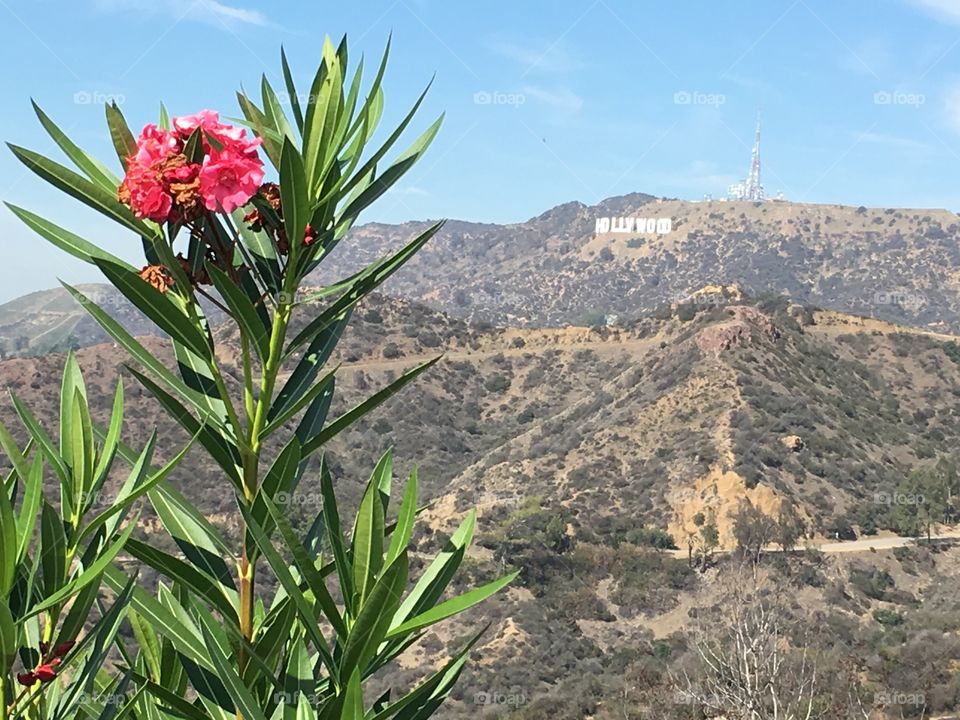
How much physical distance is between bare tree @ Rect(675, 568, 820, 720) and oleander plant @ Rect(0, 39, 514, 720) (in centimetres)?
1033

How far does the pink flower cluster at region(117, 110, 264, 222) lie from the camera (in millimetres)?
1575

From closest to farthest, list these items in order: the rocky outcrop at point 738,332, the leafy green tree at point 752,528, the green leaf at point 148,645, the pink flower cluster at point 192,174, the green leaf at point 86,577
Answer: the green leaf at point 86,577
the pink flower cluster at point 192,174
the green leaf at point 148,645
the leafy green tree at point 752,528
the rocky outcrop at point 738,332

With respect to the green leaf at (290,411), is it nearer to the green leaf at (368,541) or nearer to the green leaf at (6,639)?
the green leaf at (368,541)

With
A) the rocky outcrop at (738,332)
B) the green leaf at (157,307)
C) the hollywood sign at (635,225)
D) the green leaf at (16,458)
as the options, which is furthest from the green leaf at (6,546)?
the hollywood sign at (635,225)

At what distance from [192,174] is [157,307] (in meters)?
0.23

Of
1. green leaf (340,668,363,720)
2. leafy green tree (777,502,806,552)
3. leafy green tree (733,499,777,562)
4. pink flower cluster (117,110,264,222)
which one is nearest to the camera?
green leaf (340,668,363,720)

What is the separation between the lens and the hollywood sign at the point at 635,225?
126 metres

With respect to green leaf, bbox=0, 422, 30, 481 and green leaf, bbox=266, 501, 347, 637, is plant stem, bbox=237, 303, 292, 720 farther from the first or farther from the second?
green leaf, bbox=0, 422, 30, 481

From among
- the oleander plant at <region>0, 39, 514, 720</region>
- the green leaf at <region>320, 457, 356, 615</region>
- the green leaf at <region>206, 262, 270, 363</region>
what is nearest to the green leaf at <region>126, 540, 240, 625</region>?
the oleander plant at <region>0, 39, 514, 720</region>

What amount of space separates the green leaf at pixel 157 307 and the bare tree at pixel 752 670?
34.6 ft

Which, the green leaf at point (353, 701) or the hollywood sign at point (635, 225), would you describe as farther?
the hollywood sign at point (635, 225)

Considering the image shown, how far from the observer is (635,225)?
129 metres

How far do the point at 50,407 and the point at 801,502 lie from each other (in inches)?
1153

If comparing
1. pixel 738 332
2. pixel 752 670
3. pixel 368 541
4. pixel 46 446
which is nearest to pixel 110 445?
pixel 46 446
